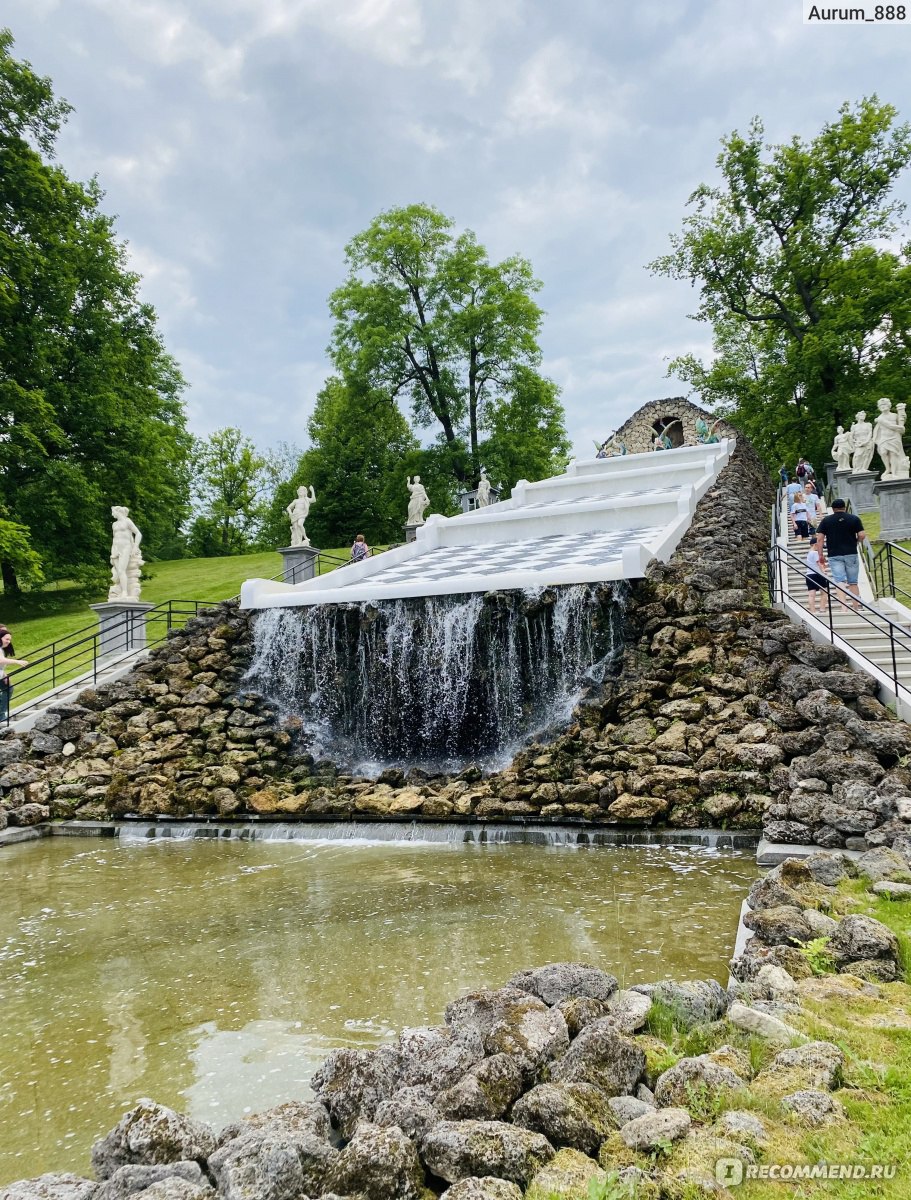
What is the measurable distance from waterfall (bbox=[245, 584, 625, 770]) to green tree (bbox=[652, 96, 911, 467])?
20.9 m

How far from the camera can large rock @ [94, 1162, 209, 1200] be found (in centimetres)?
258

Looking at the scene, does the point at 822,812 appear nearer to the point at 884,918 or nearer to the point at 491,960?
the point at 884,918

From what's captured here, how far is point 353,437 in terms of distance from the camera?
39000mm

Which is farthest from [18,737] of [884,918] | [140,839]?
[884,918]

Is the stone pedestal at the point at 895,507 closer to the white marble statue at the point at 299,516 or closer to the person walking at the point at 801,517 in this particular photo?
the person walking at the point at 801,517

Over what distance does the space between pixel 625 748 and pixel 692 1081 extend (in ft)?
20.3

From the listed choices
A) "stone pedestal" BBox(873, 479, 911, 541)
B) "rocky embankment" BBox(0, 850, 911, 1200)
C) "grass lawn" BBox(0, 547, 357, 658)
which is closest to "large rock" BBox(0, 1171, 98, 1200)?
"rocky embankment" BBox(0, 850, 911, 1200)

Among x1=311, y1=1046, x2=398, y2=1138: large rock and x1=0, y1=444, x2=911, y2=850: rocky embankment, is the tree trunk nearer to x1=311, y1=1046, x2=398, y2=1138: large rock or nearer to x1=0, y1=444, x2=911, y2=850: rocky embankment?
x1=0, y1=444, x2=911, y2=850: rocky embankment

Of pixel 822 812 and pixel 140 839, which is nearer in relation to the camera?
pixel 822 812

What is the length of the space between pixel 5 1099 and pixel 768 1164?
3.35 meters

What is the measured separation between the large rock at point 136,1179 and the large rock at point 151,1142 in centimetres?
11

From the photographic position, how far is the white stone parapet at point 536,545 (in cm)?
1183

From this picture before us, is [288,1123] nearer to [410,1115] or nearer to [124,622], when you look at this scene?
[410,1115]

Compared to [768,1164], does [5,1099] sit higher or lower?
lower
